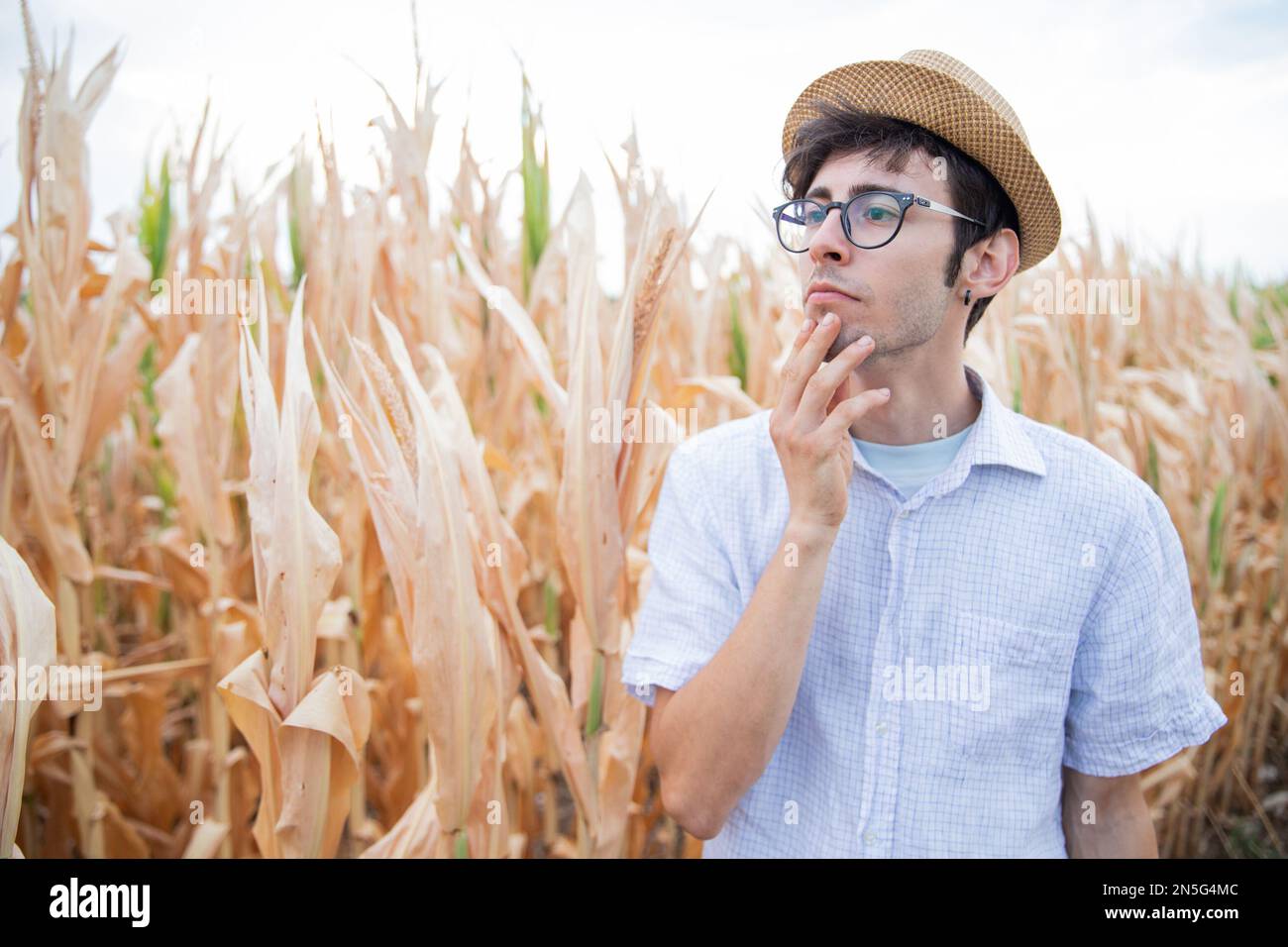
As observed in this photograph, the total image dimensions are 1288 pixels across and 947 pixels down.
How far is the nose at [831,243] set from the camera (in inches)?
42.0

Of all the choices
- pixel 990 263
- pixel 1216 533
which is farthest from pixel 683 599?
pixel 1216 533

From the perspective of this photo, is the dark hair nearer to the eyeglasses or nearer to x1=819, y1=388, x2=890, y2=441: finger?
the eyeglasses

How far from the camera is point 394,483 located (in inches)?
37.8

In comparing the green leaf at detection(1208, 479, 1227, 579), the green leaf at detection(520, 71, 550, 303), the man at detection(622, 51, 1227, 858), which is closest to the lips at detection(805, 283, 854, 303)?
the man at detection(622, 51, 1227, 858)

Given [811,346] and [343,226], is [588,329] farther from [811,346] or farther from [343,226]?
[343,226]

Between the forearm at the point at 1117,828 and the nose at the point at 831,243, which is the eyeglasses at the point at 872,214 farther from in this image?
the forearm at the point at 1117,828

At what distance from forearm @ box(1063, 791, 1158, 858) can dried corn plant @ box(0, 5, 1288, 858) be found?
648mm

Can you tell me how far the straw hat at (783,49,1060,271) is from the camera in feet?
3.73

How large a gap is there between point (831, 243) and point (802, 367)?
19cm

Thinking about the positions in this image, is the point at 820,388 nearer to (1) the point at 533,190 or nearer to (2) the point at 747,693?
(2) the point at 747,693

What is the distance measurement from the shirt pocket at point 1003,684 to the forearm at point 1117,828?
185mm

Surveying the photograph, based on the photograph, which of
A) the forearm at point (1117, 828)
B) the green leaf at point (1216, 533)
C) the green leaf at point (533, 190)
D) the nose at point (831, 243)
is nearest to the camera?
the nose at point (831, 243)

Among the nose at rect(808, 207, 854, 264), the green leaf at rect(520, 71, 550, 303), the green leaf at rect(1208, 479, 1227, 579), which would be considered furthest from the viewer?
the green leaf at rect(1208, 479, 1227, 579)

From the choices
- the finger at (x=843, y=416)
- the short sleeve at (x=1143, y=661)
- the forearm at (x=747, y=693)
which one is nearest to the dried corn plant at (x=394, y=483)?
the forearm at (x=747, y=693)
